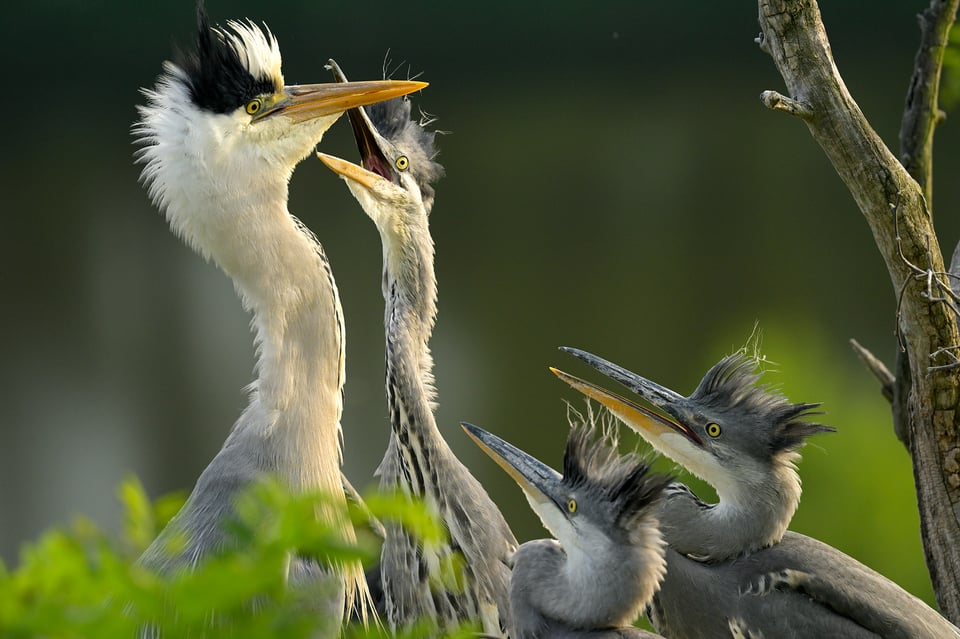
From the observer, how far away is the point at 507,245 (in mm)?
9508

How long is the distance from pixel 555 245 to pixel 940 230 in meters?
3.00

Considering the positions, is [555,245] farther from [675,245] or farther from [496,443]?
[496,443]

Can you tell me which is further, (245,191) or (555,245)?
(555,245)

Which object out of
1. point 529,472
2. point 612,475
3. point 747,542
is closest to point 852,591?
point 747,542

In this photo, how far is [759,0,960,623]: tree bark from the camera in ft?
7.02

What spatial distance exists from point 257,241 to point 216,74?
334mm

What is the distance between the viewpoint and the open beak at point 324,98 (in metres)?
2.27

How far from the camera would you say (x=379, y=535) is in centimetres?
255

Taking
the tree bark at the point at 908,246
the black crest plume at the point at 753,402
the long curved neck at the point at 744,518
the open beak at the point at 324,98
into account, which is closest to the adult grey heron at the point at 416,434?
the open beak at the point at 324,98

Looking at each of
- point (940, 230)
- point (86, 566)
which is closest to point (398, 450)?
point (86, 566)

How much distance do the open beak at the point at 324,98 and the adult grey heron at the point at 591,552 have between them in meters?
0.81

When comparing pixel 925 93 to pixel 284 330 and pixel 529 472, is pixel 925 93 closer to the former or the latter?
pixel 529 472

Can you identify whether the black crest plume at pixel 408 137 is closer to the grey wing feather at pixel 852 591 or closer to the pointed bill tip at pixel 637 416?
the pointed bill tip at pixel 637 416

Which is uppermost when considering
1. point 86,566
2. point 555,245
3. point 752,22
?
point 752,22
